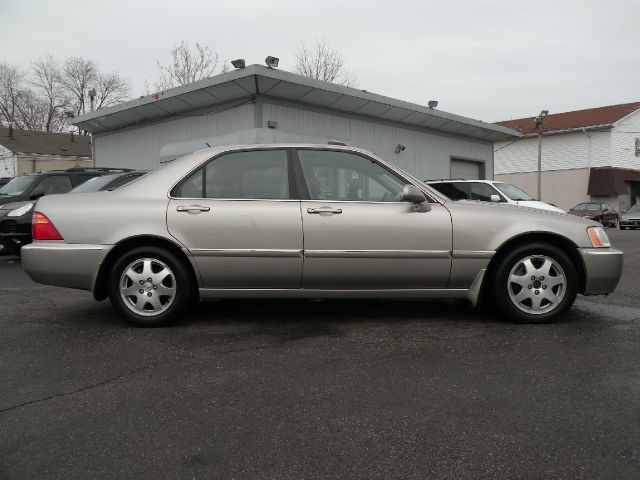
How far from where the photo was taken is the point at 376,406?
2762 millimetres

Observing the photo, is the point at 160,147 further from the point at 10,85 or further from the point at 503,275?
the point at 10,85

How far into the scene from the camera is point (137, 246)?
4355 mm

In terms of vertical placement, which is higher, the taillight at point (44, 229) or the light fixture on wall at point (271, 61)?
the light fixture on wall at point (271, 61)

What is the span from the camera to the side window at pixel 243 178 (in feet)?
14.4

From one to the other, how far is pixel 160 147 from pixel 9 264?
6937 millimetres

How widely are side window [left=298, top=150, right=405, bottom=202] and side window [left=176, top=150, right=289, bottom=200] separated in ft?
0.70

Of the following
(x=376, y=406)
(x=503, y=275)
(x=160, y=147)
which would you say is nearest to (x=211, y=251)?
(x=376, y=406)

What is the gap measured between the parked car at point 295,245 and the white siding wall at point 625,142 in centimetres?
3496

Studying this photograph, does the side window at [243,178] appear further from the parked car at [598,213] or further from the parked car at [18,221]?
the parked car at [598,213]

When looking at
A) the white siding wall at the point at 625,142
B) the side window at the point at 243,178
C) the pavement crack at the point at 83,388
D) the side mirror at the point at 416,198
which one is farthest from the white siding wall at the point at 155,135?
the white siding wall at the point at 625,142

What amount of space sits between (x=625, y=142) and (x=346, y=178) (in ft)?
123

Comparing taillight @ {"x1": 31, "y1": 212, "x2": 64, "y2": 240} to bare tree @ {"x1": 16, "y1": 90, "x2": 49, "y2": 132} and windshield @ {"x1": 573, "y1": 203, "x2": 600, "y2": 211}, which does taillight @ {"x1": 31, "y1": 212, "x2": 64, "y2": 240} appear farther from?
bare tree @ {"x1": 16, "y1": 90, "x2": 49, "y2": 132}

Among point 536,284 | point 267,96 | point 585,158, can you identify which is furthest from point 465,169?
point 585,158

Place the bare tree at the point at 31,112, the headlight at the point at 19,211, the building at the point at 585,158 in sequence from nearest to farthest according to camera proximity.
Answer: the headlight at the point at 19,211
the building at the point at 585,158
the bare tree at the point at 31,112
